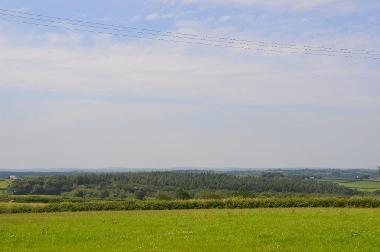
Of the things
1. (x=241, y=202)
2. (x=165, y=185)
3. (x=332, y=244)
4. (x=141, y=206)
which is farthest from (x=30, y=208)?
(x=165, y=185)

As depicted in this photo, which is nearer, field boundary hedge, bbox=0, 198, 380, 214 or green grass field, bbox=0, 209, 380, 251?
green grass field, bbox=0, 209, 380, 251

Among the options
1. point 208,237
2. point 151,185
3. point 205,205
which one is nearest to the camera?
point 208,237

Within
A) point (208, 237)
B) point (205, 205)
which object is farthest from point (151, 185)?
point (208, 237)

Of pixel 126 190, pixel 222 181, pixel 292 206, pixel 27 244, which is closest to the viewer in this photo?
pixel 27 244

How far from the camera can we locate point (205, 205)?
58.2 meters

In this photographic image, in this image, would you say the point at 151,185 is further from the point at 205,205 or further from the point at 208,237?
the point at 208,237

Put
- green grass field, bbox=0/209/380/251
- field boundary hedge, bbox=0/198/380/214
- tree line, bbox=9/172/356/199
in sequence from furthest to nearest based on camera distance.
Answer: tree line, bbox=9/172/356/199 → field boundary hedge, bbox=0/198/380/214 → green grass field, bbox=0/209/380/251

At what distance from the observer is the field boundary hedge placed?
5519cm

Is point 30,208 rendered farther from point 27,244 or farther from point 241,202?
point 27,244

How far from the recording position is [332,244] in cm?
2169

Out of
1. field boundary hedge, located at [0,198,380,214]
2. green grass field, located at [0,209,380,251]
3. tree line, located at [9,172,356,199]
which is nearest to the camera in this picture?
green grass field, located at [0,209,380,251]

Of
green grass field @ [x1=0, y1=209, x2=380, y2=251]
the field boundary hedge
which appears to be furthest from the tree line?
green grass field @ [x1=0, y1=209, x2=380, y2=251]

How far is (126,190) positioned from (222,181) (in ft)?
117

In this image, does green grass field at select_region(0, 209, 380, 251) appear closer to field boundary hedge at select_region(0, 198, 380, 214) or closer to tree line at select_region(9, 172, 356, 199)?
field boundary hedge at select_region(0, 198, 380, 214)
